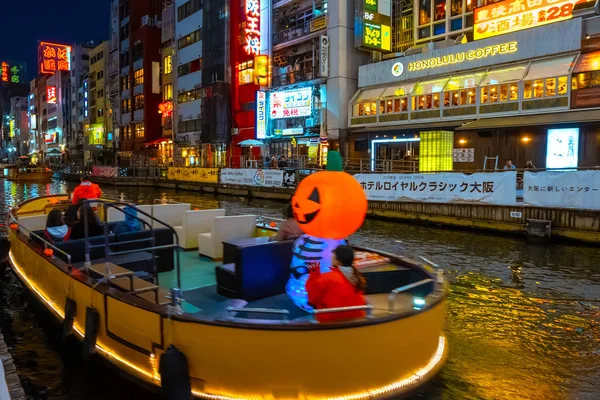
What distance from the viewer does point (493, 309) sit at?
8.66 meters

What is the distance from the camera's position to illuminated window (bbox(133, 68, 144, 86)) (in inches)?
2480

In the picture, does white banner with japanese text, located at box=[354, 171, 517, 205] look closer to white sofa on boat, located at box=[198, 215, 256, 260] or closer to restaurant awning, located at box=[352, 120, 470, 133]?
restaurant awning, located at box=[352, 120, 470, 133]

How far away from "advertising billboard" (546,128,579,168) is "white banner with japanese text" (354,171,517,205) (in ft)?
28.7

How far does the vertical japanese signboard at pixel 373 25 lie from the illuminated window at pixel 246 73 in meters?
13.0

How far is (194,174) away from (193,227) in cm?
2907

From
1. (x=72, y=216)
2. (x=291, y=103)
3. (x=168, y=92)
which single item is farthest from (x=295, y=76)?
(x=72, y=216)

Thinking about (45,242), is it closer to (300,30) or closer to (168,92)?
(300,30)

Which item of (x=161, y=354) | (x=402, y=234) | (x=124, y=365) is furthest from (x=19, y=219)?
(x=402, y=234)

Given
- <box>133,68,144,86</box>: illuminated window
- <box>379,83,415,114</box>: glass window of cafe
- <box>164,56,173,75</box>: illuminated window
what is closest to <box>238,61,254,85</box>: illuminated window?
<box>379,83,415,114</box>: glass window of cafe

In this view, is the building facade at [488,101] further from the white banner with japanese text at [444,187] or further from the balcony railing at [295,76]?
the white banner with japanese text at [444,187]

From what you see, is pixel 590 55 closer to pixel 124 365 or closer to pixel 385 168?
pixel 385 168

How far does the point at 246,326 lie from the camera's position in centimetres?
448

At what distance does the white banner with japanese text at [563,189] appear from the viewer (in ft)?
47.2

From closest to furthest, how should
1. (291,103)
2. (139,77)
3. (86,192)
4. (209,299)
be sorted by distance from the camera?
(209,299) < (86,192) < (291,103) < (139,77)
